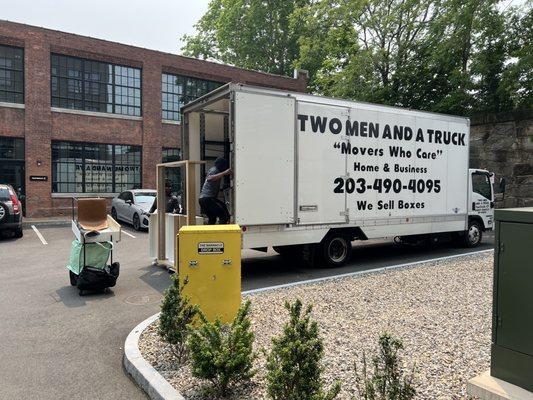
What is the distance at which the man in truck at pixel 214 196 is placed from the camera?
8164mm

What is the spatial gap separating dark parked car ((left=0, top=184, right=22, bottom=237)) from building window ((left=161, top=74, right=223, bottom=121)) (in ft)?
36.9

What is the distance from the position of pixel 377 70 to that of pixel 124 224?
14.0 meters

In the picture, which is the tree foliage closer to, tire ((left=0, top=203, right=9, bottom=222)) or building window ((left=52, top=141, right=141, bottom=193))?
building window ((left=52, top=141, right=141, bottom=193))

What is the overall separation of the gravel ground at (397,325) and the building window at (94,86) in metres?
18.2

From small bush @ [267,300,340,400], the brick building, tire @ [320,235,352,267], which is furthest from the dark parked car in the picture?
small bush @ [267,300,340,400]

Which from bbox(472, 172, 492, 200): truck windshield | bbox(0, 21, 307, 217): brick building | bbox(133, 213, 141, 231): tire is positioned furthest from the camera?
bbox(0, 21, 307, 217): brick building

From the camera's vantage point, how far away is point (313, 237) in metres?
8.70

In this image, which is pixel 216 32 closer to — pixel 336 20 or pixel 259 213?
pixel 336 20

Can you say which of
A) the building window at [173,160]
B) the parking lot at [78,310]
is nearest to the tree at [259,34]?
the building window at [173,160]

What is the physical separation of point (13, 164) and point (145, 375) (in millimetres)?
19104

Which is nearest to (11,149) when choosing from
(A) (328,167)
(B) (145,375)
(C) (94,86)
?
(C) (94,86)

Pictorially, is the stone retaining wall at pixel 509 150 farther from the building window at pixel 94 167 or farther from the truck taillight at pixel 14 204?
the truck taillight at pixel 14 204

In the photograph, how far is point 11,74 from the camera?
19625 mm

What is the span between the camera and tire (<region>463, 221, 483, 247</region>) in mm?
11781
